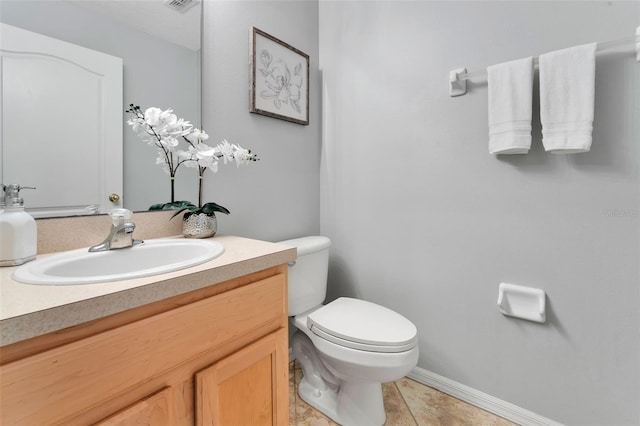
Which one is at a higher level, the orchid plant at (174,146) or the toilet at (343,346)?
the orchid plant at (174,146)

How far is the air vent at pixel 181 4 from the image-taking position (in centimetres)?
112

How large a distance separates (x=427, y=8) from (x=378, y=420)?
76.6 inches

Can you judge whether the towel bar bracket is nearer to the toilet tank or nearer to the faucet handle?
the toilet tank

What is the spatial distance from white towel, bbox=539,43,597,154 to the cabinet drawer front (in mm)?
1207

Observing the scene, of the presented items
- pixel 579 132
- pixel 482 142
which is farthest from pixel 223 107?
pixel 579 132

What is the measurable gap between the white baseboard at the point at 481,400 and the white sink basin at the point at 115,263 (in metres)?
1.30

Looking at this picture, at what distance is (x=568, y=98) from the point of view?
1.04 m

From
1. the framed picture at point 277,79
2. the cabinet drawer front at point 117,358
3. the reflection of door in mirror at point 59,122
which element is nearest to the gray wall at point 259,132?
the framed picture at point 277,79

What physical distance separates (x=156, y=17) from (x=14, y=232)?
3.00ft

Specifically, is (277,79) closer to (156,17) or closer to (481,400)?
(156,17)

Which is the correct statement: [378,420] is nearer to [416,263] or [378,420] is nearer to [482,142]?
[416,263]

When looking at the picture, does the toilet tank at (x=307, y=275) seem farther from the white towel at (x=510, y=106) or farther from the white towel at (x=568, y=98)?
the white towel at (x=568, y=98)

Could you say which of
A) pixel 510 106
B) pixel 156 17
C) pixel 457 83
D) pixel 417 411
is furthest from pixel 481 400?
pixel 156 17

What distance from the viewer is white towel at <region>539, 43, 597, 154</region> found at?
39.3 inches
